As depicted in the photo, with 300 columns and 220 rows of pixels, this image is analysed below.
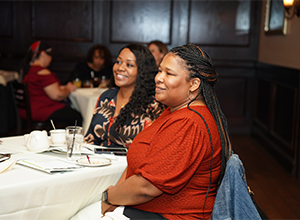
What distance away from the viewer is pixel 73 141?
190 centimetres

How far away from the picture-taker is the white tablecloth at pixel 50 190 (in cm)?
147

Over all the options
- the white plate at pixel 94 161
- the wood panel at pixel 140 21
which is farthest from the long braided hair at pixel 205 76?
the wood panel at pixel 140 21

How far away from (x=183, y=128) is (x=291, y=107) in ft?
10.9

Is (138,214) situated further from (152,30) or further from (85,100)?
(152,30)

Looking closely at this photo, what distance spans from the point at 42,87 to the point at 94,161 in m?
2.62

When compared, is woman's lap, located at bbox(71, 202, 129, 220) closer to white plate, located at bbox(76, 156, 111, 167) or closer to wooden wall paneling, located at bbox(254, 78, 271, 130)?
white plate, located at bbox(76, 156, 111, 167)

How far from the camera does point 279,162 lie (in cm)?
452

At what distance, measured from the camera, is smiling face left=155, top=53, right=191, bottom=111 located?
155 cm

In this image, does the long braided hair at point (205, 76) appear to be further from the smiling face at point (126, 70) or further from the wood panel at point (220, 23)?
the wood panel at point (220, 23)

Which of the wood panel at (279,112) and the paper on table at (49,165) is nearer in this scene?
the paper on table at (49,165)

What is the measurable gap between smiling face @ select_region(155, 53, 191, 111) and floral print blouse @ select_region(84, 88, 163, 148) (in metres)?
0.72

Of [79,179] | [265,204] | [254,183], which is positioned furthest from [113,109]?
[254,183]

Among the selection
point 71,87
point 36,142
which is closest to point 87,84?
point 71,87

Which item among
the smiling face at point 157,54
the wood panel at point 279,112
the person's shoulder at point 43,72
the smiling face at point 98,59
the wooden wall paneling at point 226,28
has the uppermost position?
the wooden wall paneling at point 226,28
